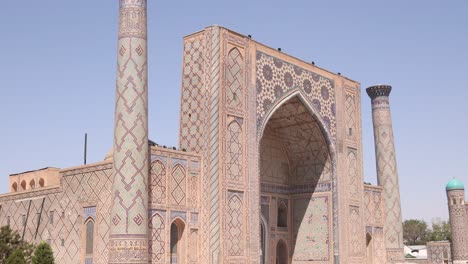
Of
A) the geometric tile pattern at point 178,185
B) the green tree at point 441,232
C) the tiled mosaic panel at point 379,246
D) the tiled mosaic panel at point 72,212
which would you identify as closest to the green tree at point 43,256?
the tiled mosaic panel at point 72,212

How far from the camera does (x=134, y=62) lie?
12.1 meters

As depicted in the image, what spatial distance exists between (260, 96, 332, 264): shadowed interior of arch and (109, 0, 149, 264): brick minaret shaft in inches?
260

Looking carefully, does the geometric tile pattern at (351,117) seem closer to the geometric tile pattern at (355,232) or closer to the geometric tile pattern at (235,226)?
the geometric tile pattern at (355,232)

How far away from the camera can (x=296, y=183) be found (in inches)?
765

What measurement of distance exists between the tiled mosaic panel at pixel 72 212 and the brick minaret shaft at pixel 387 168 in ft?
37.5

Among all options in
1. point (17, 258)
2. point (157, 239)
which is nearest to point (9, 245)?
point (17, 258)

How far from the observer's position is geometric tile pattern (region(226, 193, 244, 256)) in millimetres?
13930

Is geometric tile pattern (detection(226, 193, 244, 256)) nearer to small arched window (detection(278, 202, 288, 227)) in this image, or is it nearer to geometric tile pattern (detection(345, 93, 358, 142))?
small arched window (detection(278, 202, 288, 227))

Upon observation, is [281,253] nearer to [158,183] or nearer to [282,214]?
[282,214]

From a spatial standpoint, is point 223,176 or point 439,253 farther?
point 439,253

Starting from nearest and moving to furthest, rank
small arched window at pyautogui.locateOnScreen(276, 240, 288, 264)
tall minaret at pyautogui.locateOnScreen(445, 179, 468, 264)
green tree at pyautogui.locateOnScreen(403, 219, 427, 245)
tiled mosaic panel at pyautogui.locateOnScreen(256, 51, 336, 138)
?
tiled mosaic panel at pyautogui.locateOnScreen(256, 51, 336, 138)
small arched window at pyautogui.locateOnScreen(276, 240, 288, 264)
tall minaret at pyautogui.locateOnScreen(445, 179, 468, 264)
green tree at pyautogui.locateOnScreen(403, 219, 427, 245)

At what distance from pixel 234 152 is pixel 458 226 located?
1740 centimetres

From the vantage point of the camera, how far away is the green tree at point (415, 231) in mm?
54750

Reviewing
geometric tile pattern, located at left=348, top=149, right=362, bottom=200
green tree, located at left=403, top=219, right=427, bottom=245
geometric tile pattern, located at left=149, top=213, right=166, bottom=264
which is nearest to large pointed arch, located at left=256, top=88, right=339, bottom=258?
geometric tile pattern, located at left=348, top=149, right=362, bottom=200
